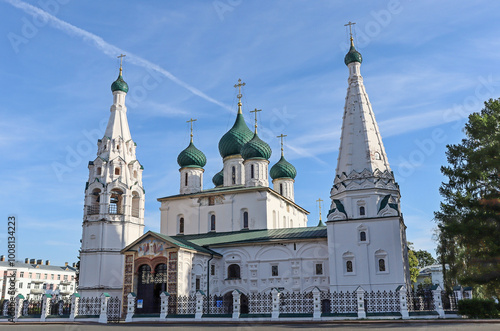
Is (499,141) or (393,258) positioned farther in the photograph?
(393,258)

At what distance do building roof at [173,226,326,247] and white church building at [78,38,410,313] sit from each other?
0.24 feet

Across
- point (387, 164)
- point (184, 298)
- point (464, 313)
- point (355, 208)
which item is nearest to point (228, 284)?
point (184, 298)

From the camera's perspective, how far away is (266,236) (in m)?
26.1

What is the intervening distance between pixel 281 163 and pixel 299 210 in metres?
3.90

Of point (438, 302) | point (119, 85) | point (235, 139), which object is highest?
point (119, 85)

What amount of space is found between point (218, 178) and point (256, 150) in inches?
288

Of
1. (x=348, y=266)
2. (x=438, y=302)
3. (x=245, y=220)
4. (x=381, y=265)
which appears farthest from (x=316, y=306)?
(x=245, y=220)

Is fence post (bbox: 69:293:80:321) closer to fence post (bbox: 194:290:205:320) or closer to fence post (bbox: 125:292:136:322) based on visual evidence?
fence post (bbox: 125:292:136:322)

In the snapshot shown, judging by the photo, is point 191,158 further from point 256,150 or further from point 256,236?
point 256,236

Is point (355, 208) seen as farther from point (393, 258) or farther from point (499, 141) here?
point (499, 141)

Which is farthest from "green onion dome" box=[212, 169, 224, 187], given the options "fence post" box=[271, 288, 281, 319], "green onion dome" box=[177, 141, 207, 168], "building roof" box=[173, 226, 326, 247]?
"fence post" box=[271, 288, 281, 319]

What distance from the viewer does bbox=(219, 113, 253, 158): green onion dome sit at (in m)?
33.0

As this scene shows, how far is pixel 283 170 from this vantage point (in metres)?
34.5

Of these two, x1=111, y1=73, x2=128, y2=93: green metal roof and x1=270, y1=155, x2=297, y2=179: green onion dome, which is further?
x1=270, y1=155, x2=297, y2=179: green onion dome
